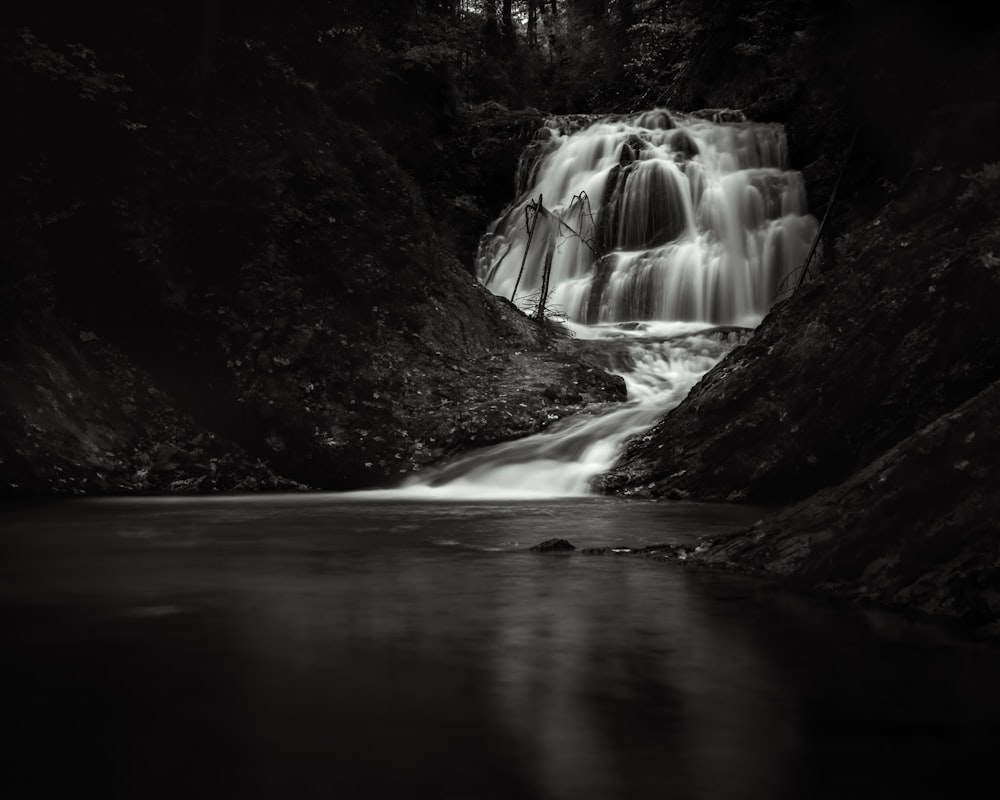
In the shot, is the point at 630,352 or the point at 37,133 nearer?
the point at 37,133

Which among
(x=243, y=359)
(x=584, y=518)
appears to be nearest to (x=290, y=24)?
(x=243, y=359)

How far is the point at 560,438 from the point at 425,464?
171cm

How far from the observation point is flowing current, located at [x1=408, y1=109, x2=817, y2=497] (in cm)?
1669

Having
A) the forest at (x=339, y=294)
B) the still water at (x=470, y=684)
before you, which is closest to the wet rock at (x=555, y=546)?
the still water at (x=470, y=684)

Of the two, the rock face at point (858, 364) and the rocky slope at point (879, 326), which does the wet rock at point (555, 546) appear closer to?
the rocky slope at point (879, 326)

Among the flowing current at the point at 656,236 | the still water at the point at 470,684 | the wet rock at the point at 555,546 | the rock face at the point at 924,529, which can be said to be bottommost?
the wet rock at the point at 555,546

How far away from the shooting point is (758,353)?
33.1 ft

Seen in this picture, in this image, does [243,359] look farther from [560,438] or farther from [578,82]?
[578,82]

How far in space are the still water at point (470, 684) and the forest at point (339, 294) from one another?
3.48 feet

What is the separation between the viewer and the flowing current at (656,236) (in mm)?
16688

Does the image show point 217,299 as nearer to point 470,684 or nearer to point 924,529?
point 470,684

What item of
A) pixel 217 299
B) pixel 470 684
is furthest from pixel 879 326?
pixel 217 299

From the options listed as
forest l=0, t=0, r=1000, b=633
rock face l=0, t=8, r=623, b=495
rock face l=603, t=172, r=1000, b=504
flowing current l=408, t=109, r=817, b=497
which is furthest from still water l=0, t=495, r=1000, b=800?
flowing current l=408, t=109, r=817, b=497

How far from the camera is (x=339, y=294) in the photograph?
41.5 feet
